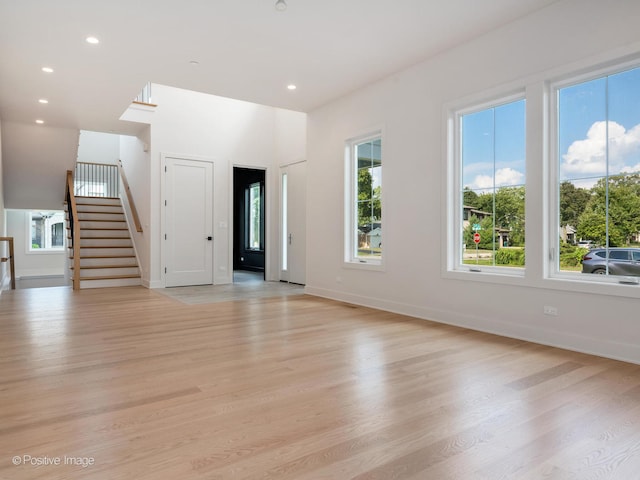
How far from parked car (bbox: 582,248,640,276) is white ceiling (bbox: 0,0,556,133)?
210 centimetres

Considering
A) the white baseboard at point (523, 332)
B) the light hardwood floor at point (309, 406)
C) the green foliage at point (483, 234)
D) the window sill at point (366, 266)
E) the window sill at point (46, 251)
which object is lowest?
the light hardwood floor at point (309, 406)

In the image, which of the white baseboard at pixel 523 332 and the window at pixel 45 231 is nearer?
the white baseboard at pixel 523 332

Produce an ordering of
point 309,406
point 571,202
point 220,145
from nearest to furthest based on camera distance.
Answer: point 309,406 < point 571,202 < point 220,145

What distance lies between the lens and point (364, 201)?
5605 millimetres

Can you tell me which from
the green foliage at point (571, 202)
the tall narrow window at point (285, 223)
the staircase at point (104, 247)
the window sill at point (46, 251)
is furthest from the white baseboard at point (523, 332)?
the window sill at point (46, 251)

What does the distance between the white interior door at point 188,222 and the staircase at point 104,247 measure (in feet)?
3.16

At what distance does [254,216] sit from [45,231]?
7.39m

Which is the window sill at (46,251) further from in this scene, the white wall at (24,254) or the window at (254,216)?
the window at (254,216)

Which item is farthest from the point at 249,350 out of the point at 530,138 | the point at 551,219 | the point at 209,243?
the point at 209,243

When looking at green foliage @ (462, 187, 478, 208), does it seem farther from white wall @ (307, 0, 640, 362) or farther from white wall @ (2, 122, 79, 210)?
white wall @ (2, 122, 79, 210)

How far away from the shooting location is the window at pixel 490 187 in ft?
12.5

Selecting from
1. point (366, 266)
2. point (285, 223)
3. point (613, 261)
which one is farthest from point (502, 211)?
point (285, 223)

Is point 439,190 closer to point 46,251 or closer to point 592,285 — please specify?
point 592,285

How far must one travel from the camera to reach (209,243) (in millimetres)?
7648
